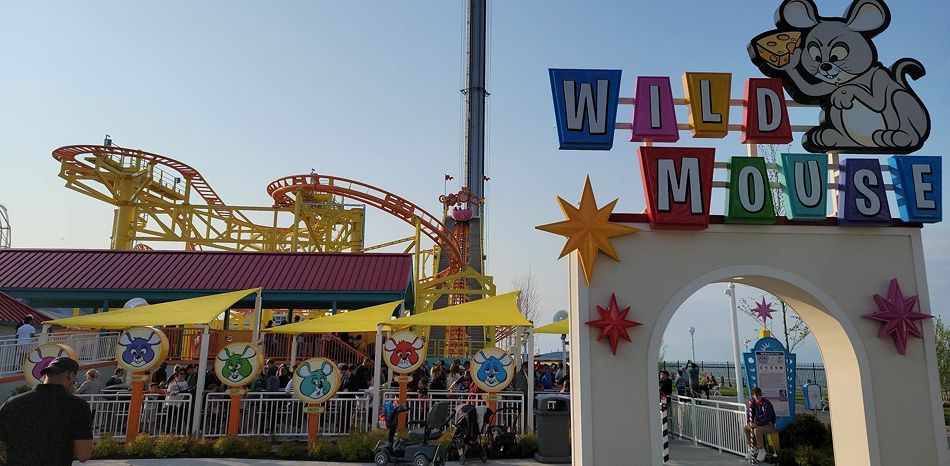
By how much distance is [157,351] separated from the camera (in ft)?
37.7

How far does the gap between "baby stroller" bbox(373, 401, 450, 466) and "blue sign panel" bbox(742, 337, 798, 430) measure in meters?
6.83

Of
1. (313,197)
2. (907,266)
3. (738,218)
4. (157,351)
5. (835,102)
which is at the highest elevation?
(313,197)

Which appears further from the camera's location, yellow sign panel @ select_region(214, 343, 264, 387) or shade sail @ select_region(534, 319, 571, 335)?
shade sail @ select_region(534, 319, 571, 335)

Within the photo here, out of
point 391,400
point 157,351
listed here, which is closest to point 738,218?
point 391,400

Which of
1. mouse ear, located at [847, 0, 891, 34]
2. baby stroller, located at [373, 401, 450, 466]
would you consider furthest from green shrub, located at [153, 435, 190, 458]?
mouse ear, located at [847, 0, 891, 34]

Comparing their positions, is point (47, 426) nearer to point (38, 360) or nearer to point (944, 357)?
point (38, 360)

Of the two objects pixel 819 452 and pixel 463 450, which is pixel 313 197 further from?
pixel 819 452

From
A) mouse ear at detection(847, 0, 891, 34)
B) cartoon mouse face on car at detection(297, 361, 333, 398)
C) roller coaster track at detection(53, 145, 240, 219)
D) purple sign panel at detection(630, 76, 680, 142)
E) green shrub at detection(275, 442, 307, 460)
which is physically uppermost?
roller coaster track at detection(53, 145, 240, 219)

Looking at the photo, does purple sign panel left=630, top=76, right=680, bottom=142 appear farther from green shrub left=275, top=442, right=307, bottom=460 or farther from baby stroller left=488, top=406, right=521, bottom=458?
green shrub left=275, top=442, right=307, bottom=460

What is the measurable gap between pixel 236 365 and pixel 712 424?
911 cm

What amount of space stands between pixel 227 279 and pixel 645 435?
15336 millimetres

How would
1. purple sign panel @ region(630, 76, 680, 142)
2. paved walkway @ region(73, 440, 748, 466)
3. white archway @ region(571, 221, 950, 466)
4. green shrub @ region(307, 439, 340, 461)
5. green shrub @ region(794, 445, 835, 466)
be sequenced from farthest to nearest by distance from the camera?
1. green shrub @ region(307, 439, 340, 461)
2. paved walkway @ region(73, 440, 748, 466)
3. green shrub @ region(794, 445, 835, 466)
4. purple sign panel @ region(630, 76, 680, 142)
5. white archway @ region(571, 221, 950, 466)

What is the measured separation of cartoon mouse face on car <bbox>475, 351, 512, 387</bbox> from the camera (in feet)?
38.5

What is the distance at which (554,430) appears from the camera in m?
10.3
